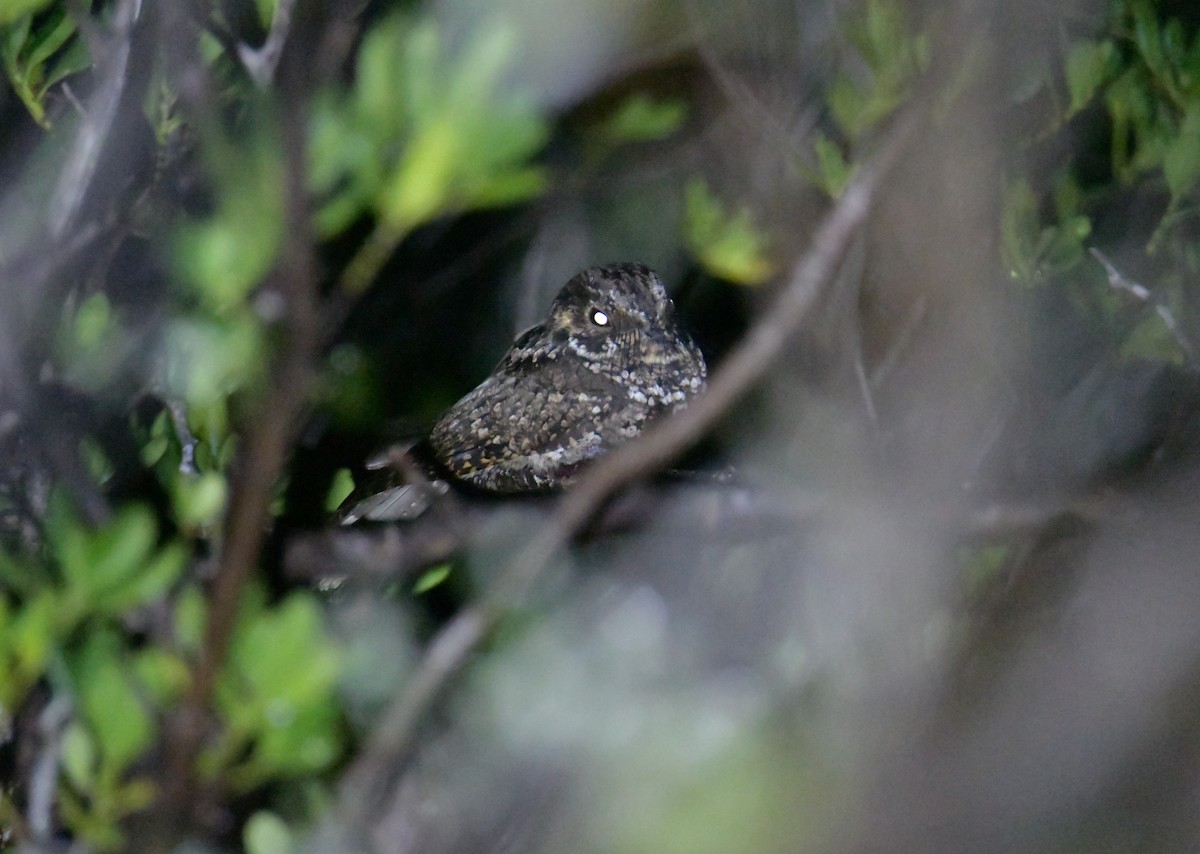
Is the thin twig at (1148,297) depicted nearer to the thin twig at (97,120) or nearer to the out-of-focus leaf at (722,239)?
the out-of-focus leaf at (722,239)

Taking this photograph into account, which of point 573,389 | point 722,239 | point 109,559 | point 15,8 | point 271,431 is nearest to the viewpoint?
point 271,431

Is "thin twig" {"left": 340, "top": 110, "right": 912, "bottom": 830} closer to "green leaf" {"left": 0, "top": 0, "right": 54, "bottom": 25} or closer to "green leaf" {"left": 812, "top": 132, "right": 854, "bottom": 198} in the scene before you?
"green leaf" {"left": 812, "top": 132, "right": 854, "bottom": 198}

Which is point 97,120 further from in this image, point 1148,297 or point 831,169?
point 1148,297

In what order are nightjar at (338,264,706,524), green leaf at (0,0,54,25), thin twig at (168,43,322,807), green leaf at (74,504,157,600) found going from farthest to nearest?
nightjar at (338,264,706,524)
green leaf at (0,0,54,25)
green leaf at (74,504,157,600)
thin twig at (168,43,322,807)

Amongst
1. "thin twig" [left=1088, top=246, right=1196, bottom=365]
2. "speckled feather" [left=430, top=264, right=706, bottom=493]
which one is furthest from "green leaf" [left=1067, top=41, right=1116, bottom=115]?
"speckled feather" [left=430, top=264, right=706, bottom=493]

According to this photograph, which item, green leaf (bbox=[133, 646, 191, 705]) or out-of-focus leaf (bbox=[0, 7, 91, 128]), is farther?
out-of-focus leaf (bbox=[0, 7, 91, 128])

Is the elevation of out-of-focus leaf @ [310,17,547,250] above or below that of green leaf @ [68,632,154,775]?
above

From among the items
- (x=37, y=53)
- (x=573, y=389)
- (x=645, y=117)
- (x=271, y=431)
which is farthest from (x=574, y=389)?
(x=271, y=431)

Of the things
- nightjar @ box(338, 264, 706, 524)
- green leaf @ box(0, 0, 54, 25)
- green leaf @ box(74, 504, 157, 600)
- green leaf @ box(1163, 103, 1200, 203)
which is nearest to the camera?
green leaf @ box(74, 504, 157, 600)
